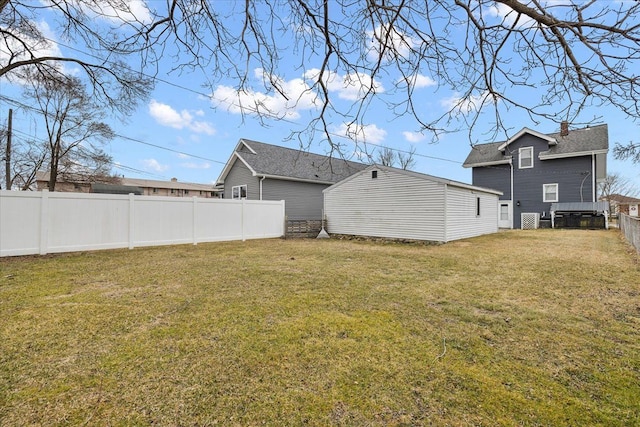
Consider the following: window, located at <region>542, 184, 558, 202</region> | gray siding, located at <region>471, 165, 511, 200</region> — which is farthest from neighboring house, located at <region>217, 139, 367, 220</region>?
window, located at <region>542, 184, 558, 202</region>

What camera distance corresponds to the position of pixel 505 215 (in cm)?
2048

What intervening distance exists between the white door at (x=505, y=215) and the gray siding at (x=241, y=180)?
16.6 m

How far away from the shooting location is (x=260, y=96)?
10.7 feet

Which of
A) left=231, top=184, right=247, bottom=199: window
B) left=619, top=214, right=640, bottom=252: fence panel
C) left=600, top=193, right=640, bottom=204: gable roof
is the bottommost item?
left=619, top=214, right=640, bottom=252: fence panel

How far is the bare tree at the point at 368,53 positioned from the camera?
2832 mm

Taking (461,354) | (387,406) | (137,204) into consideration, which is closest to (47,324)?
(387,406)

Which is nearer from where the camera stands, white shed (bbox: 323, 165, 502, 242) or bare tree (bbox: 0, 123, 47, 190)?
white shed (bbox: 323, 165, 502, 242)

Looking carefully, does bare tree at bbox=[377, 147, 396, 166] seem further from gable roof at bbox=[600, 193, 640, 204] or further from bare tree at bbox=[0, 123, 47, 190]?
gable roof at bbox=[600, 193, 640, 204]

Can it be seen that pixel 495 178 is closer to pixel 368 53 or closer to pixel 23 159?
pixel 368 53

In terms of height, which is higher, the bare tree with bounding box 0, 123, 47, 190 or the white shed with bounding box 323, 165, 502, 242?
the bare tree with bounding box 0, 123, 47, 190

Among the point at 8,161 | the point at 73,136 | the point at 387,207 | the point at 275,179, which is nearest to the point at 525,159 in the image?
the point at 387,207

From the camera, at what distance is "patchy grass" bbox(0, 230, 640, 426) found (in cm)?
198

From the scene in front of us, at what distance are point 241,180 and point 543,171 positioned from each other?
18.9 meters

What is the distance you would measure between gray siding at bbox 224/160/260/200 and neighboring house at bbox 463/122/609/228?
43.7 feet
